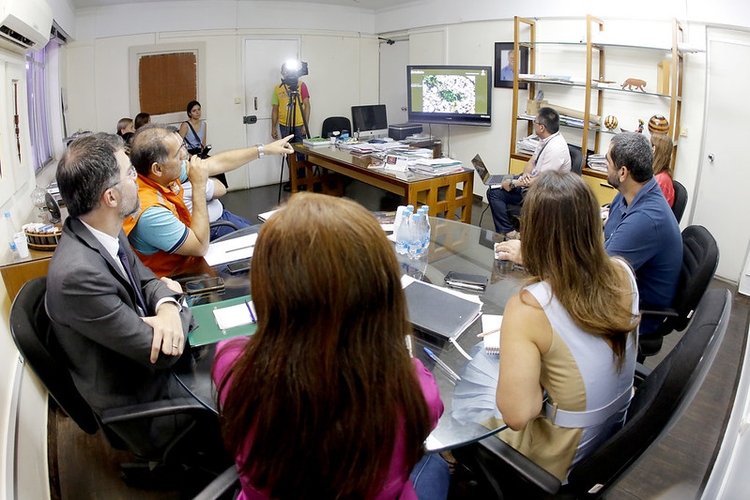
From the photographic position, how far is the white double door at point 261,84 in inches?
245

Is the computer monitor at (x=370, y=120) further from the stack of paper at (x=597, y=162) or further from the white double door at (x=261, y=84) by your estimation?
the stack of paper at (x=597, y=162)

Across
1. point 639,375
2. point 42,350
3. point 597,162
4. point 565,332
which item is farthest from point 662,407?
point 597,162

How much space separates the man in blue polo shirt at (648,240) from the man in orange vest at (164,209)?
1.81 meters

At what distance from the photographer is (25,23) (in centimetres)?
237

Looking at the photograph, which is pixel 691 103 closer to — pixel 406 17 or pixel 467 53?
pixel 467 53

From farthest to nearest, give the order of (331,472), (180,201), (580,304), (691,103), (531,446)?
(691,103), (180,201), (531,446), (580,304), (331,472)

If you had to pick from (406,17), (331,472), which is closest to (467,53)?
(406,17)

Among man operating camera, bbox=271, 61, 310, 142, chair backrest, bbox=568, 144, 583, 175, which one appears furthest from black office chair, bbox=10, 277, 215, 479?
man operating camera, bbox=271, 61, 310, 142

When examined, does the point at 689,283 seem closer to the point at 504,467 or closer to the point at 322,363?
the point at 504,467

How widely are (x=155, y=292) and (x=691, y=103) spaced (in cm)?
409

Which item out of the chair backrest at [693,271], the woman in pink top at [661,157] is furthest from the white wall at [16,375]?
the woman in pink top at [661,157]

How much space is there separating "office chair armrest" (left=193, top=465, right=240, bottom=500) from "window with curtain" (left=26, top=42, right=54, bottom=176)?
3.73 m

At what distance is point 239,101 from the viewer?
6.22 meters

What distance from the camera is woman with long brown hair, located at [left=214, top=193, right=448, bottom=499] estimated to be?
74cm
